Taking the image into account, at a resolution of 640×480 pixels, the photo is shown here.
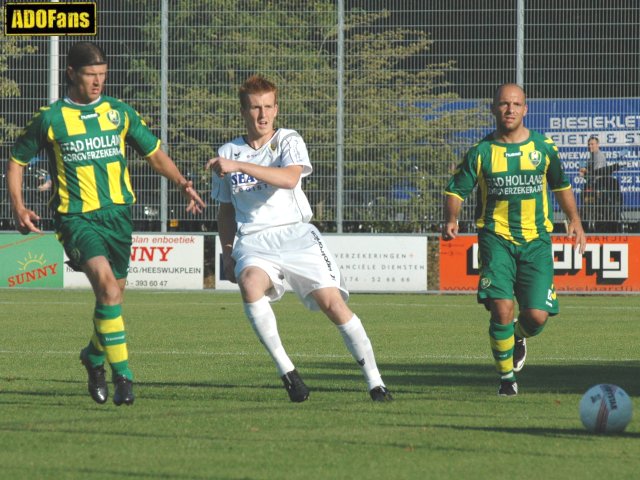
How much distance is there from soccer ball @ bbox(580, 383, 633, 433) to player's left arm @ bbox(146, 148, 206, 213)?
2629 millimetres

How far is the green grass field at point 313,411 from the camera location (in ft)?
20.0

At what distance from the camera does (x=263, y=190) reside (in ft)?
28.5

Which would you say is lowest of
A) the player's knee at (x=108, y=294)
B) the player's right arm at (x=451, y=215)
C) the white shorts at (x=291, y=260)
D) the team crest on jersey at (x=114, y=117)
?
the player's knee at (x=108, y=294)

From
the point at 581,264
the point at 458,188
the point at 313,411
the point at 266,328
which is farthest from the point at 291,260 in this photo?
the point at 581,264

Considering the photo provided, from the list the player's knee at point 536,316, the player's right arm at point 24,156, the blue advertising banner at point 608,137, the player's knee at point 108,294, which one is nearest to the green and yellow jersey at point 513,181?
the player's knee at point 536,316

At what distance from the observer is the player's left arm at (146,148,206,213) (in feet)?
27.8

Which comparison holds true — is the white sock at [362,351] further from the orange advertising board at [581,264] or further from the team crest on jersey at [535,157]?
the orange advertising board at [581,264]

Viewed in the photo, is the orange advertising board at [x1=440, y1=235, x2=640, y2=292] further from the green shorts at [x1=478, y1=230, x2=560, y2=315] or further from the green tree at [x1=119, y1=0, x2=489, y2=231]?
the green shorts at [x1=478, y1=230, x2=560, y2=315]

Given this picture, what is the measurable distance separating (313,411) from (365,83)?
17.2 metres

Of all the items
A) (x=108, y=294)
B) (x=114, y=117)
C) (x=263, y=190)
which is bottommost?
(x=108, y=294)

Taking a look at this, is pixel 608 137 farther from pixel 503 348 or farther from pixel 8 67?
pixel 503 348

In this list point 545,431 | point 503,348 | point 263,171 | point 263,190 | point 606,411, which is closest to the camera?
point 606,411

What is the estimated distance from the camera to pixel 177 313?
1861cm

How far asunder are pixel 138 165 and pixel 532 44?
718cm
